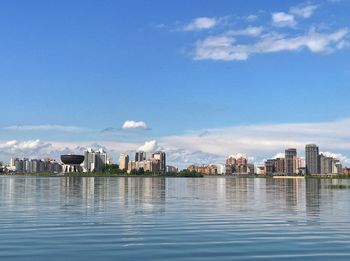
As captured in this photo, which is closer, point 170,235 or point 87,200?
point 170,235

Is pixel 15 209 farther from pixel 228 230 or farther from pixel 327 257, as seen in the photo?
pixel 327 257

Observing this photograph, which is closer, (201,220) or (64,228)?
(64,228)

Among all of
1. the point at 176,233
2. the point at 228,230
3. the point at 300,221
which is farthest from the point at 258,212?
the point at 176,233

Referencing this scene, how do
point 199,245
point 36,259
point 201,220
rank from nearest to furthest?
point 36,259 < point 199,245 < point 201,220

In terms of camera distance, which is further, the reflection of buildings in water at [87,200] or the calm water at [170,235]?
Answer: the reflection of buildings in water at [87,200]

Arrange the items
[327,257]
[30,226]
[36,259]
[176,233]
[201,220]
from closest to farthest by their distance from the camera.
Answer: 1. [36,259]
2. [327,257]
3. [176,233]
4. [30,226]
5. [201,220]

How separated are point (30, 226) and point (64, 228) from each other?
313cm

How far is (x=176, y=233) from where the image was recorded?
116 feet

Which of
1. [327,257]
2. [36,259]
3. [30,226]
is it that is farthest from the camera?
[30,226]

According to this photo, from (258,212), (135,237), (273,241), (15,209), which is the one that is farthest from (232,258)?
(15,209)

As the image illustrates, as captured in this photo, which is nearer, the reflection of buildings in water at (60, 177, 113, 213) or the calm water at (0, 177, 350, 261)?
the calm water at (0, 177, 350, 261)

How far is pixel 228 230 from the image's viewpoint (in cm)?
3762

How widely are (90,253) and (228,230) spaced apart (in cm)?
1349

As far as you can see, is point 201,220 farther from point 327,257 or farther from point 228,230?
point 327,257
